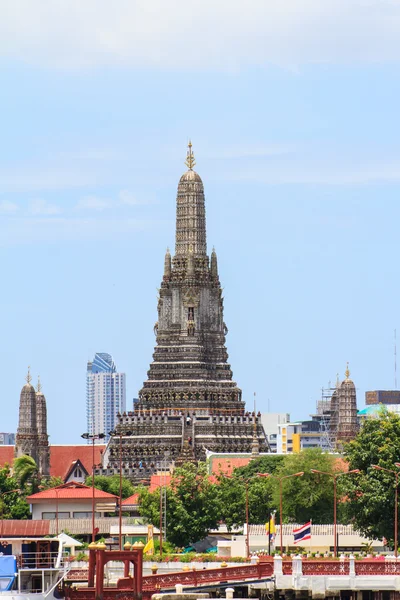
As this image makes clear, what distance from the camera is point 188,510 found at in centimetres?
17388

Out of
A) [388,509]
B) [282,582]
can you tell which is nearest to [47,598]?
[282,582]

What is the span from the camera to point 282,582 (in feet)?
357

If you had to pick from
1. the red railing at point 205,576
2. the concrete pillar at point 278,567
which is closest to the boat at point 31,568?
the red railing at point 205,576

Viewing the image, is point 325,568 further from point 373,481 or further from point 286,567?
point 373,481

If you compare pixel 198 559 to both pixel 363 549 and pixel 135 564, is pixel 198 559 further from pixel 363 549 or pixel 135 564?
pixel 135 564

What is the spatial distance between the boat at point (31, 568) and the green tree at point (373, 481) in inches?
2015

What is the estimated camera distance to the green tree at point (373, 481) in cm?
14975

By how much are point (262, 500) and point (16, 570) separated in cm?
8234

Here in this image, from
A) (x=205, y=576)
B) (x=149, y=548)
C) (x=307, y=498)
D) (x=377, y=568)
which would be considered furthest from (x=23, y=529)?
(x=307, y=498)

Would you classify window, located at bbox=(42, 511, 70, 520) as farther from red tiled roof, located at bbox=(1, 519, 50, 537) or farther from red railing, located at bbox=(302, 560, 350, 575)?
red railing, located at bbox=(302, 560, 350, 575)

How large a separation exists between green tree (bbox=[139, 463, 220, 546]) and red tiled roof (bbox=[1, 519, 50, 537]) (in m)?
30.9

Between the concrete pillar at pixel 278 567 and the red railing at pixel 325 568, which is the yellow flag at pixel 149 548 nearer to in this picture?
the red railing at pixel 325 568

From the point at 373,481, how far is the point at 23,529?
28308 mm

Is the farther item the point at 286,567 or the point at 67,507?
the point at 67,507
